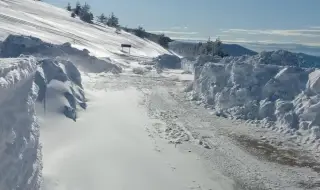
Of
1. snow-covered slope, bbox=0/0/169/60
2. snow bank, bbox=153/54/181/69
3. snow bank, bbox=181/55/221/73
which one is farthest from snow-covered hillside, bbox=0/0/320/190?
snow-covered slope, bbox=0/0/169/60

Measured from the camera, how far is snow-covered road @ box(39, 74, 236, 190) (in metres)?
12.0

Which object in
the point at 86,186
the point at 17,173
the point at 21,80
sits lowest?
the point at 86,186

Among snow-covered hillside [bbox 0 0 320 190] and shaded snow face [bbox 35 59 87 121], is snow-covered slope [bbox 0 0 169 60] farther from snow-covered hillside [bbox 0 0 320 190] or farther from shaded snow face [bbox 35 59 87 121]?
snow-covered hillside [bbox 0 0 320 190]

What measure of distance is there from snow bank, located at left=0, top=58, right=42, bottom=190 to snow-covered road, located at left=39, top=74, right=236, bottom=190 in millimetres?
2141

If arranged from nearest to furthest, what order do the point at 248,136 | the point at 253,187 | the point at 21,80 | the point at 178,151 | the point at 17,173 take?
the point at 17,173 → the point at 21,80 → the point at 253,187 → the point at 178,151 → the point at 248,136

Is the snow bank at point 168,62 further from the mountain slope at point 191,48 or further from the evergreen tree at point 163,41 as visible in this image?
the evergreen tree at point 163,41

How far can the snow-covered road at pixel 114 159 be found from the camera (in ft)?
39.5

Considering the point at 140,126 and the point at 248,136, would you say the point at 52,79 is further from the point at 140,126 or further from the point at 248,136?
the point at 248,136

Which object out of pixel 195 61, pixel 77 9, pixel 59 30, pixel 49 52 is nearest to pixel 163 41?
pixel 77 9

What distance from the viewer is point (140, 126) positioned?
1912 cm

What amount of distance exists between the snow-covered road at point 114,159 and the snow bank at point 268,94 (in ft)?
19.0

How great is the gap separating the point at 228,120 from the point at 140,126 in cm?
521

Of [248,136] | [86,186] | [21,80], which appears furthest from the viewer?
[248,136]

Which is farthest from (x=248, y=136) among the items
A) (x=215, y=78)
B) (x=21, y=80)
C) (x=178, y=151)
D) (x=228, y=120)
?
(x=21, y=80)
